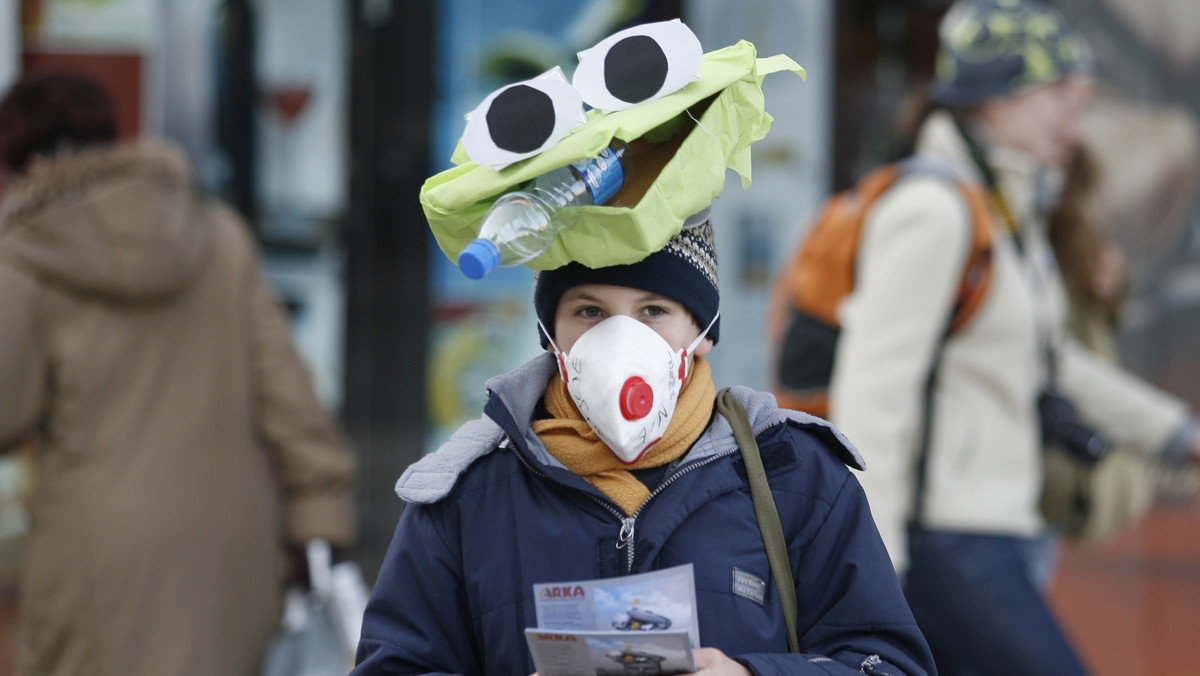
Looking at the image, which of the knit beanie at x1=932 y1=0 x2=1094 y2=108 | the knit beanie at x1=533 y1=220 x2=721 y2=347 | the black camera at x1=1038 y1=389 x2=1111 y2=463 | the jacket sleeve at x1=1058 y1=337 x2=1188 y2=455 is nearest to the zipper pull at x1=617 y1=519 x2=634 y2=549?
the knit beanie at x1=533 y1=220 x2=721 y2=347

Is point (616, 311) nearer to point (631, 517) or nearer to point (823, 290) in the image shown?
point (631, 517)

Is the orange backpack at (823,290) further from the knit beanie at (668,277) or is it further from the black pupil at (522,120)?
the black pupil at (522,120)

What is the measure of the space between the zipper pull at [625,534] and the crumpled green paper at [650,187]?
0.36m

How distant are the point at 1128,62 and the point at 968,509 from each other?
3125 mm

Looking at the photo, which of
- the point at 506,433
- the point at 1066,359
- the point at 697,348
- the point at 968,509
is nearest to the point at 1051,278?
the point at 1066,359

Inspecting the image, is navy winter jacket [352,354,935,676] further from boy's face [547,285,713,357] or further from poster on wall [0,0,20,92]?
poster on wall [0,0,20,92]

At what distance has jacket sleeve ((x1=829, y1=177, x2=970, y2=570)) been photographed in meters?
3.26

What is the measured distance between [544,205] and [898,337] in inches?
63.9

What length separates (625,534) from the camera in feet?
6.21

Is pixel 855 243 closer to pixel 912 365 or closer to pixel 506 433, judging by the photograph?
pixel 912 365

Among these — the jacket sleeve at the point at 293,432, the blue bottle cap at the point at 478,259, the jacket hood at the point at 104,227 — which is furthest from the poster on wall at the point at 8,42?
the blue bottle cap at the point at 478,259

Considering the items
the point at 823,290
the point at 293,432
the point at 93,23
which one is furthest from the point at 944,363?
the point at 93,23

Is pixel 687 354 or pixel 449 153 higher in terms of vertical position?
pixel 449 153

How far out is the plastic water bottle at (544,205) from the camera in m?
1.83
